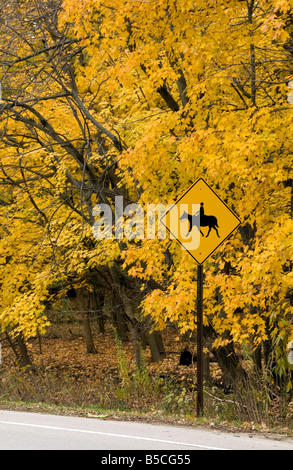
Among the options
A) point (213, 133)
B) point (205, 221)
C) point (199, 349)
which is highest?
point (213, 133)

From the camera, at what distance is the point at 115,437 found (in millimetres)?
7887

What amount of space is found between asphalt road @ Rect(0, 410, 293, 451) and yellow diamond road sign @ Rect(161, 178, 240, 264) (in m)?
2.91

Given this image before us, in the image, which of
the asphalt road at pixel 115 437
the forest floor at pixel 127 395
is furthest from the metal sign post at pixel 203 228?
the asphalt road at pixel 115 437

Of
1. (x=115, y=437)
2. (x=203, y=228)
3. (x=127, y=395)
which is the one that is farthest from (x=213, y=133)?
(x=115, y=437)

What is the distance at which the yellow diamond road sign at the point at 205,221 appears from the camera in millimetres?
10375

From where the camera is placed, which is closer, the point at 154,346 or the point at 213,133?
the point at 213,133

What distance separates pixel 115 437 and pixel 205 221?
14.6 feet

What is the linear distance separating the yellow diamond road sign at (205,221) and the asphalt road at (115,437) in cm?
291

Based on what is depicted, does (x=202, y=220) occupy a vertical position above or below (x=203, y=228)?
above

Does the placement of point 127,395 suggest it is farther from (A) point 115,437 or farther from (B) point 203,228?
(A) point 115,437

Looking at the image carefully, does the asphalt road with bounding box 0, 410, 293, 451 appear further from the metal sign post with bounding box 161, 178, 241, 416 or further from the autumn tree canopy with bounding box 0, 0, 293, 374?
the autumn tree canopy with bounding box 0, 0, 293, 374

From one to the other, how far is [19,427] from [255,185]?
601 centimetres

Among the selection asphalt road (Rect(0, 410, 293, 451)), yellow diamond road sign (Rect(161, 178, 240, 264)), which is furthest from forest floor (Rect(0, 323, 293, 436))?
yellow diamond road sign (Rect(161, 178, 240, 264))

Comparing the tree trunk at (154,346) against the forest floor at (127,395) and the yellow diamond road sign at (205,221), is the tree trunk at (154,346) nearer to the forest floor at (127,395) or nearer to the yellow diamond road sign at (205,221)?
the forest floor at (127,395)
